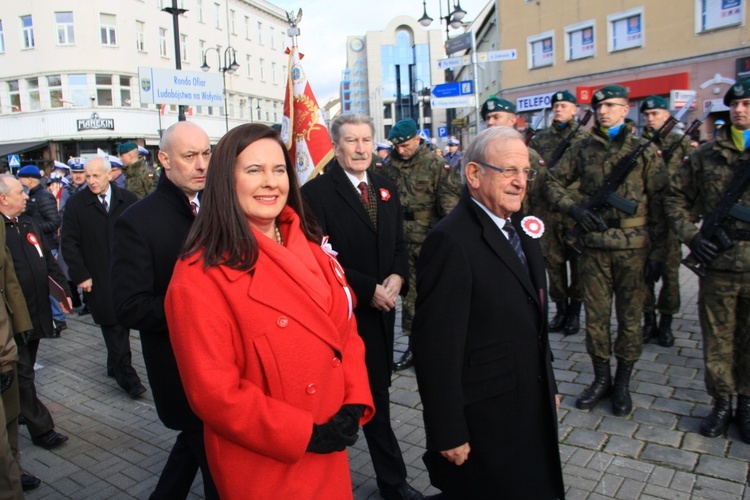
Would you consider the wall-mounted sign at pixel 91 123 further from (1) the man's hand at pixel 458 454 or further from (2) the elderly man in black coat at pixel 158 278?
(1) the man's hand at pixel 458 454

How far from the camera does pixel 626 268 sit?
4387 mm

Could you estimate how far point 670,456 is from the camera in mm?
3670

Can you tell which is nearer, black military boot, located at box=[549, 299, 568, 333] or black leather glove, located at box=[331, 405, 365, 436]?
black leather glove, located at box=[331, 405, 365, 436]

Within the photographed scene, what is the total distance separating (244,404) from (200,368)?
6.9 inches

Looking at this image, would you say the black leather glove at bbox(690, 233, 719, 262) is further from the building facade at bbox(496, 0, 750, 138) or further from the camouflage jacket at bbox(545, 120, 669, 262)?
the building facade at bbox(496, 0, 750, 138)

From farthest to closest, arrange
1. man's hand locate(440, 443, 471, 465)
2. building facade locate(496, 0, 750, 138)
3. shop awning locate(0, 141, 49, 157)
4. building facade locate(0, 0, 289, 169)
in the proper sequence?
building facade locate(0, 0, 289, 169) < shop awning locate(0, 141, 49, 157) < building facade locate(496, 0, 750, 138) < man's hand locate(440, 443, 471, 465)

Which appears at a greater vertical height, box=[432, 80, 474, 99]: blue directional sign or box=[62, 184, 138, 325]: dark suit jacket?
box=[432, 80, 474, 99]: blue directional sign

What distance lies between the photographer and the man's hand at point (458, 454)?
7.43 feet

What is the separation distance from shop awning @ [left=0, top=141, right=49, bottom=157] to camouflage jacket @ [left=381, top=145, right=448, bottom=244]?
1443 inches

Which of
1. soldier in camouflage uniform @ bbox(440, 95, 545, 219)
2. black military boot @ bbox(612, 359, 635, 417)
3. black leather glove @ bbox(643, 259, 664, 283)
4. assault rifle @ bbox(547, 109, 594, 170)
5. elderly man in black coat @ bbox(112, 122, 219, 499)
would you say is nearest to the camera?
elderly man in black coat @ bbox(112, 122, 219, 499)

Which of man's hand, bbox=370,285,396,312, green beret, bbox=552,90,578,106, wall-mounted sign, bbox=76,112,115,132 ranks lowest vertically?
man's hand, bbox=370,285,396,312

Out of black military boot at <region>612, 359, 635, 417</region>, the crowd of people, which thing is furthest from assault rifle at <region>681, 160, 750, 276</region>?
black military boot at <region>612, 359, 635, 417</region>

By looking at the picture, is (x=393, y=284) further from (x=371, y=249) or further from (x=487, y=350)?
(x=487, y=350)

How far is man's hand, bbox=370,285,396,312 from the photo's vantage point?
11.0 ft
